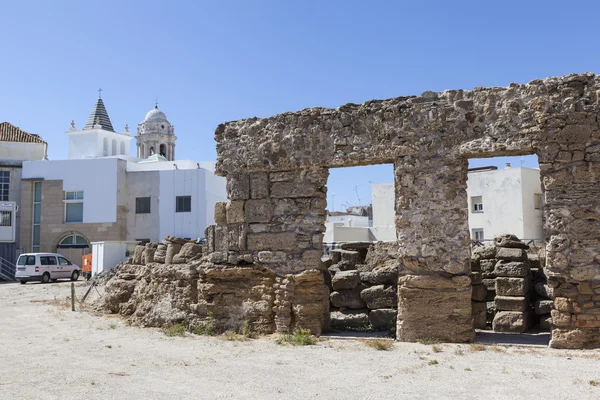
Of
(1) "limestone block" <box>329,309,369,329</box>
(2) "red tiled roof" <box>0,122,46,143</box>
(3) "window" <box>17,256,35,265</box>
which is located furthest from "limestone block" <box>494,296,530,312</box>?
(2) "red tiled roof" <box>0,122,46,143</box>

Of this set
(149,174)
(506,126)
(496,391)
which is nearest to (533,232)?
(149,174)

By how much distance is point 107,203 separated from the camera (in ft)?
107

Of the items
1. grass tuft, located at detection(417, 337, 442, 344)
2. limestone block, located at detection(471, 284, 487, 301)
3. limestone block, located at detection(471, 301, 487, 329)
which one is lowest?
grass tuft, located at detection(417, 337, 442, 344)

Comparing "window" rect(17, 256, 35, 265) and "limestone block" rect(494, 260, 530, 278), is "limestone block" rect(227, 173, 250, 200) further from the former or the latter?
"window" rect(17, 256, 35, 265)

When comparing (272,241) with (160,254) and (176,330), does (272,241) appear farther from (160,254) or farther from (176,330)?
(160,254)

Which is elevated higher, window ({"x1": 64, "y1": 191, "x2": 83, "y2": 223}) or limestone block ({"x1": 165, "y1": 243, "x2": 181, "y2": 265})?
window ({"x1": 64, "y1": 191, "x2": 83, "y2": 223})

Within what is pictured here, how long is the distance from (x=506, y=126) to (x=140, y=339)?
236 inches

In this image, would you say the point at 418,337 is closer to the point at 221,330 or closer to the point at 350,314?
the point at 350,314

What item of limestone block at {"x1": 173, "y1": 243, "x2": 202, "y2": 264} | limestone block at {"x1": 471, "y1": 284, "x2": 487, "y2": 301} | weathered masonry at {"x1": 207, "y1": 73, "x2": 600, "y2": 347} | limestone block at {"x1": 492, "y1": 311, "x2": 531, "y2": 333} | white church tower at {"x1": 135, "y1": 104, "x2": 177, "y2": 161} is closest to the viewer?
weathered masonry at {"x1": 207, "y1": 73, "x2": 600, "y2": 347}

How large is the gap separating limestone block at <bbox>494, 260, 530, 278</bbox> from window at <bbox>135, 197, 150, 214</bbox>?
87.6 ft

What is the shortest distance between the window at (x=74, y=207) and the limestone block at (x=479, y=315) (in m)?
27.7

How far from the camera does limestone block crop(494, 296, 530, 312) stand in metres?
9.05

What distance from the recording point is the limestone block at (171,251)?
33.4 ft

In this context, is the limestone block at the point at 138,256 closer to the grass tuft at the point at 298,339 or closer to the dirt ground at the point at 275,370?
the dirt ground at the point at 275,370
